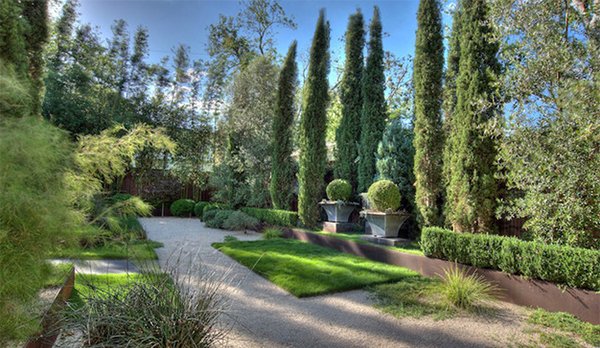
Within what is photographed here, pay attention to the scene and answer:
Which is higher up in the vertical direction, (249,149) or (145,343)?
(249,149)

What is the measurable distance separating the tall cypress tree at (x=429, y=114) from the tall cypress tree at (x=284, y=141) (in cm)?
563

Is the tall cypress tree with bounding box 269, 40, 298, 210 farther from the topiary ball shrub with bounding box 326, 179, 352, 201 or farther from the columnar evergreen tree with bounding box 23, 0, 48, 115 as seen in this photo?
the columnar evergreen tree with bounding box 23, 0, 48, 115

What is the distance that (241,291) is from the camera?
475cm

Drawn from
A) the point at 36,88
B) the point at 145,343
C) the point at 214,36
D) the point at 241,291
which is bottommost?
the point at 241,291

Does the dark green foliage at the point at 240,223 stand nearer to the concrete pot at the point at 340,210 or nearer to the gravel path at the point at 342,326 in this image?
the concrete pot at the point at 340,210

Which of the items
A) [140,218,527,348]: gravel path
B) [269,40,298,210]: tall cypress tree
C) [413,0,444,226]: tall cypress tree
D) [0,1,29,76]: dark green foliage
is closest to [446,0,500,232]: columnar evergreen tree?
[413,0,444,226]: tall cypress tree

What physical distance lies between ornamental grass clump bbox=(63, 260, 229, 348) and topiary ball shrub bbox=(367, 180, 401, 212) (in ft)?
18.6

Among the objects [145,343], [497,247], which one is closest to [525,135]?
[497,247]

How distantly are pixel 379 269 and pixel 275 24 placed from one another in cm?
1734

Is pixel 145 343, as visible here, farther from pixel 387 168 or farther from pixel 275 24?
pixel 275 24

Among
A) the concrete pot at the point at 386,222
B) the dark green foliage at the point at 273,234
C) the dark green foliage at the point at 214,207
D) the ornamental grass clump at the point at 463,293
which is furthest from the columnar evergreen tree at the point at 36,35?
the dark green foliage at the point at 214,207

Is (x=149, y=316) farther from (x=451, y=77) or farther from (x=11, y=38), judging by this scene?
(x=451, y=77)

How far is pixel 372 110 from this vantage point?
32.7ft

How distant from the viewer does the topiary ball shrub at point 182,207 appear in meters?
16.2
